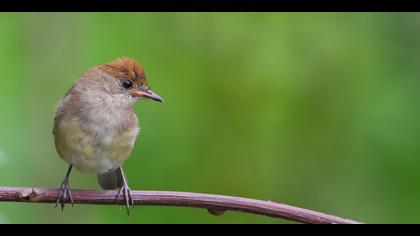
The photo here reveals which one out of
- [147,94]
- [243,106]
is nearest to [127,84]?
[147,94]

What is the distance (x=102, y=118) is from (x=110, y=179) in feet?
1.86

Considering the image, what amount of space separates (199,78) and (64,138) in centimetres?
109

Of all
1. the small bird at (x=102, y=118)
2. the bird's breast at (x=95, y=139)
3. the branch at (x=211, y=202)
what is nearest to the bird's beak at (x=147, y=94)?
the small bird at (x=102, y=118)

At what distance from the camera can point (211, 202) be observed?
143 inches

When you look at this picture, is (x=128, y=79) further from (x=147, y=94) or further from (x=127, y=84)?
(x=147, y=94)

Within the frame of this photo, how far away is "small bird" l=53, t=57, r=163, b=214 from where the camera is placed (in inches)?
196

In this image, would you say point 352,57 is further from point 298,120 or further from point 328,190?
point 328,190

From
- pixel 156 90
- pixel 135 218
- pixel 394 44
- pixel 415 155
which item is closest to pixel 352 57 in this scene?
pixel 394 44

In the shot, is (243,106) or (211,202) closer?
(211,202)

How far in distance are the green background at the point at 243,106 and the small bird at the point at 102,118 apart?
1.13 ft

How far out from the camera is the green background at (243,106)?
5316 millimetres

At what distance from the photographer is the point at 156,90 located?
18.4 feet

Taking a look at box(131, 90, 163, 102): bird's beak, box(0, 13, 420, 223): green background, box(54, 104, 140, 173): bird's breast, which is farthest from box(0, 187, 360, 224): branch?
box(0, 13, 420, 223): green background

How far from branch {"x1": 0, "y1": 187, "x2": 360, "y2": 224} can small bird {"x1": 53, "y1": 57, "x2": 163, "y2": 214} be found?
940 mm
